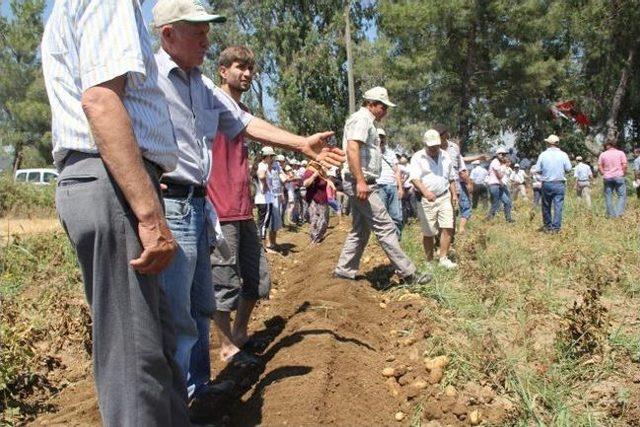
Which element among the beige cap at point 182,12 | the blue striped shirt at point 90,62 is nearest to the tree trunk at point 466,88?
the beige cap at point 182,12

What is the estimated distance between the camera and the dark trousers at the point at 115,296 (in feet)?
6.88

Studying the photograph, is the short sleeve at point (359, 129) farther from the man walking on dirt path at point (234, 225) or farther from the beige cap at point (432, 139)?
the man walking on dirt path at point (234, 225)

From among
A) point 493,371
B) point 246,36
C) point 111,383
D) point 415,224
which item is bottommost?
point 415,224

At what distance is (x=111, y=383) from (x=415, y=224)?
11.5 metres

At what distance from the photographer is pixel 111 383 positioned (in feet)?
7.24

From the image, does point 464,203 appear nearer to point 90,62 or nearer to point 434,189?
point 434,189

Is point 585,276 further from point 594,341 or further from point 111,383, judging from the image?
point 111,383

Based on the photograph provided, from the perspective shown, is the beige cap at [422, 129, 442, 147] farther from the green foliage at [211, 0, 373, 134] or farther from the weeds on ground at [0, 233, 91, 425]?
the green foliage at [211, 0, 373, 134]

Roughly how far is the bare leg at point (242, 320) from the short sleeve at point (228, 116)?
1.25 meters

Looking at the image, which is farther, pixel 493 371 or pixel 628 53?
pixel 628 53

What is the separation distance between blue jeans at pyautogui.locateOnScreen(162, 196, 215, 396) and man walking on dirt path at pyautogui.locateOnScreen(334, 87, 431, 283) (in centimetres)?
278

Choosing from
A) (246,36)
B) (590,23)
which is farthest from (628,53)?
(246,36)

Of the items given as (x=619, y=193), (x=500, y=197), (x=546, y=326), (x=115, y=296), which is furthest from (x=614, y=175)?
(x=115, y=296)

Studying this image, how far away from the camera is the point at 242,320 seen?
15.0 feet
